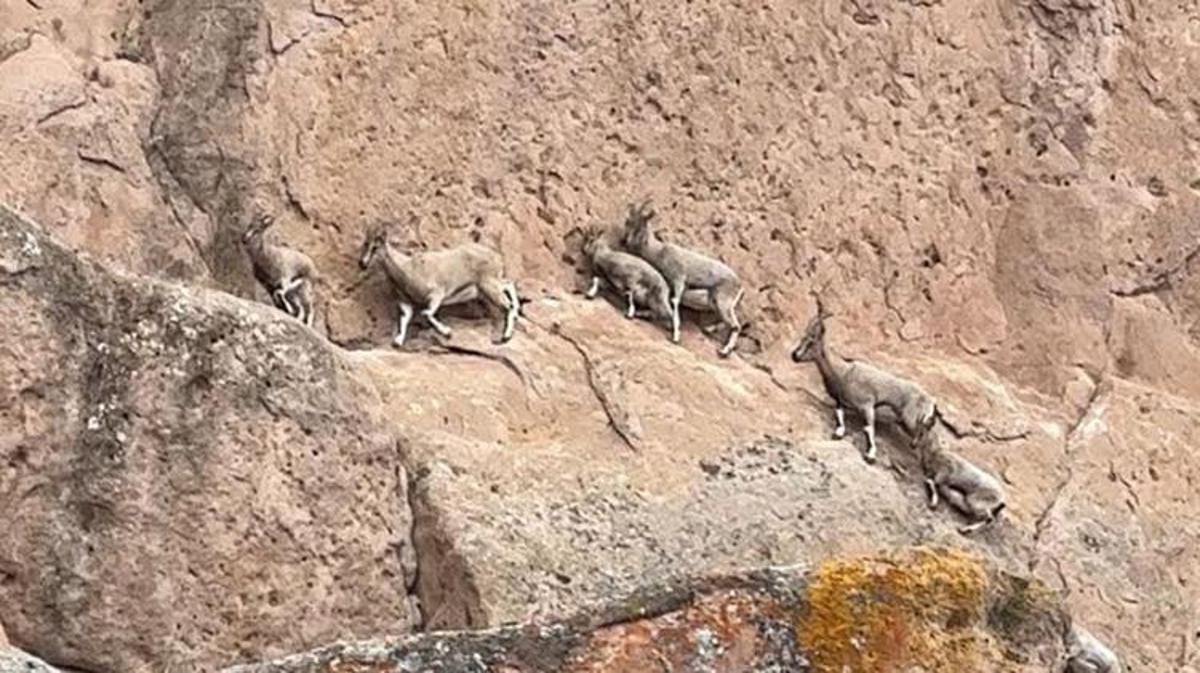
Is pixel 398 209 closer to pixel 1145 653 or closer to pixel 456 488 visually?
pixel 456 488

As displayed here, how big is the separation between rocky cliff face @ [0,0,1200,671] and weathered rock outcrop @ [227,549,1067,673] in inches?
151

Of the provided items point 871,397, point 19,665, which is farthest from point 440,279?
point 19,665

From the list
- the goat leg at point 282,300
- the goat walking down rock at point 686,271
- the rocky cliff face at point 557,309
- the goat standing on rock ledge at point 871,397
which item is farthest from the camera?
the goat walking down rock at point 686,271

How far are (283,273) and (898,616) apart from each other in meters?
7.11

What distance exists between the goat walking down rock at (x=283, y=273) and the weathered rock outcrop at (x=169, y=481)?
63.7 inches

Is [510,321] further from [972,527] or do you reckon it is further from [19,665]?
[19,665]

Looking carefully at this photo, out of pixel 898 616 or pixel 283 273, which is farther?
pixel 283 273

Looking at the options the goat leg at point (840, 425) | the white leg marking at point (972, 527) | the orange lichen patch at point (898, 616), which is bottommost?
the white leg marking at point (972, 527)

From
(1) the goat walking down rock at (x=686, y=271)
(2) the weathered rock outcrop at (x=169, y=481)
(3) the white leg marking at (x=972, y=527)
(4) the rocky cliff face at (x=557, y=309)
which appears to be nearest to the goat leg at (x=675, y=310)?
(1) the goat walking down rock at (x=686, y=271)

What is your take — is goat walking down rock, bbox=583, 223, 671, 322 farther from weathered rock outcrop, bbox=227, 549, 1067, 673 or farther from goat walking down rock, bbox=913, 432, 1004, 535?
weathered rock outcrop, bbox=227, 549, 1067, 673

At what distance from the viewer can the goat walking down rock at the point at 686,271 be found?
14242mm

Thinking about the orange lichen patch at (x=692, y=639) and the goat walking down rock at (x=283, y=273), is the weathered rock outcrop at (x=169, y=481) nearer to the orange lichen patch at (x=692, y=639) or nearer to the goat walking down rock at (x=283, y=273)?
the goat walking down rock at (x=283, y=273)

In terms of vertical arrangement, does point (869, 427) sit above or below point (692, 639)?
below

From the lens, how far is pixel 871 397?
1407 cm
